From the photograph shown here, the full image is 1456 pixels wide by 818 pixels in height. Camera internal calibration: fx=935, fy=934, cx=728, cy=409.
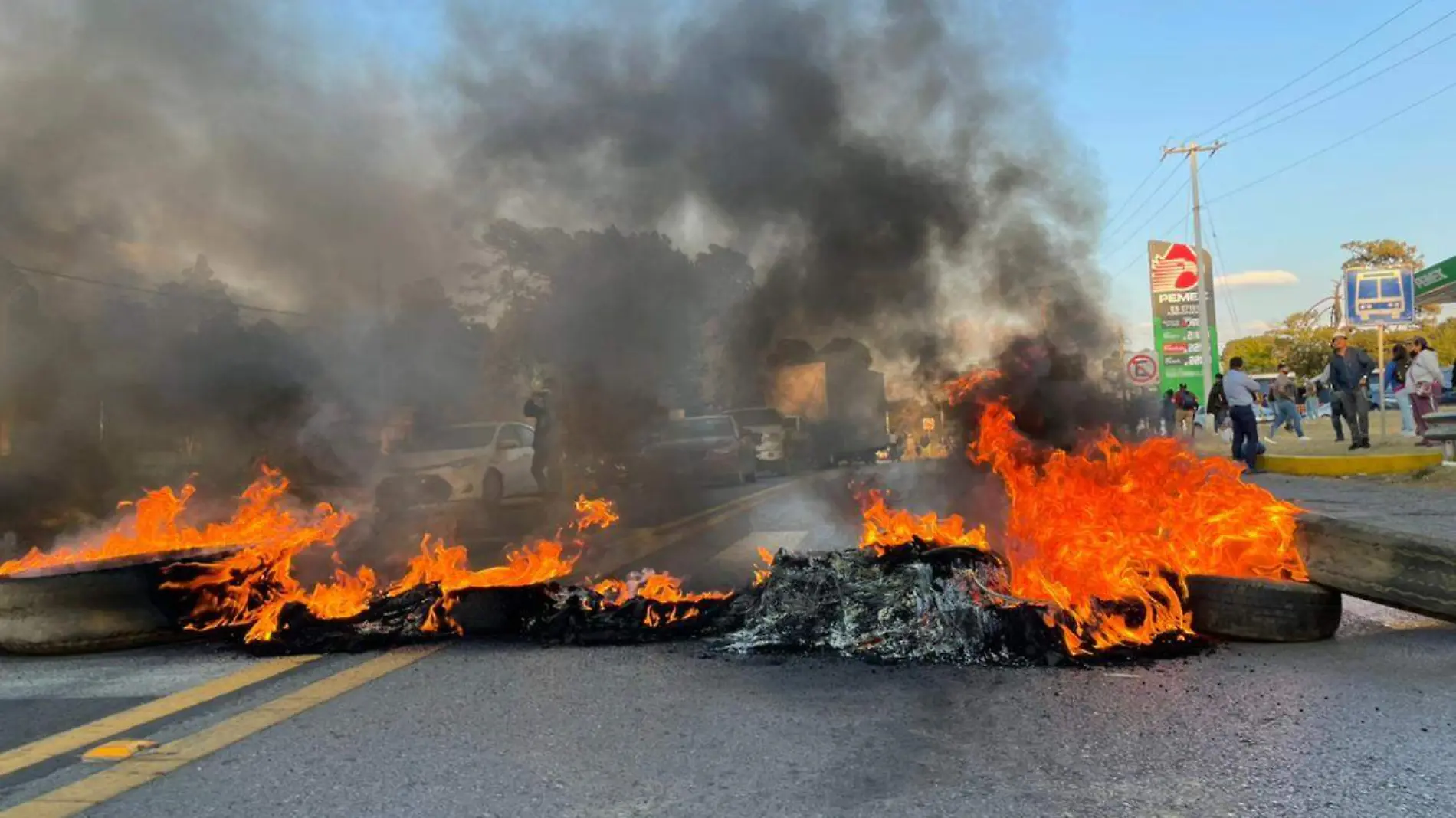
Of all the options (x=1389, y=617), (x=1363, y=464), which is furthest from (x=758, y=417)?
(x=1389, y=617)

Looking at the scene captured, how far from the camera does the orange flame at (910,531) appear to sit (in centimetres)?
511

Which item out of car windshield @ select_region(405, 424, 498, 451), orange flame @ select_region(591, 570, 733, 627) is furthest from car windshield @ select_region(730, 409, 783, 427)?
orange flame @ select_region(591, 570, 733, 627)

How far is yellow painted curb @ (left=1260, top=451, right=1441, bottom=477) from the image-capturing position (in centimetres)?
1210

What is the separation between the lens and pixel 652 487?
9312 mm

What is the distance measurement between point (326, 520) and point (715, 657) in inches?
133

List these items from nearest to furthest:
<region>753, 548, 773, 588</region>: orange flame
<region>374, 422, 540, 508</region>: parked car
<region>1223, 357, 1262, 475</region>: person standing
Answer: <region>753, 548, 773, 588</region>: orange flame < <region>374, 422, 540, 508</region>: parked car < <region>1223, 357, 1262, 475</region>: person standing

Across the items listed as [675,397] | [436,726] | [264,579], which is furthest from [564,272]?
[436,726]

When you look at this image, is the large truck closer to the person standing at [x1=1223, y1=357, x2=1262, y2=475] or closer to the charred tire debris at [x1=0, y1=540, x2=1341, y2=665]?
the person standing at [x1=1223, y1=357, x2=1262, y2=475]

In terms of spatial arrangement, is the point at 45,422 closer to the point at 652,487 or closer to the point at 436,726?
the point at 652,487

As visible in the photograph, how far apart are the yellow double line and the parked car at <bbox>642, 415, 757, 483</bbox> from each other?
4599 millimetres

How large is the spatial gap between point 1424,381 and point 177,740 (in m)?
16.5

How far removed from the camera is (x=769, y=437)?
17.2m

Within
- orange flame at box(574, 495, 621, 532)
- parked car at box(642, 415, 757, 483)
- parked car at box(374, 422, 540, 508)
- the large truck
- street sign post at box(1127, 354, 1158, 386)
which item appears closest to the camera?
parked car at box(374, 422, 540, 508)

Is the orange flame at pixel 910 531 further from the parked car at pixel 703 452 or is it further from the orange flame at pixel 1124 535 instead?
the parked car at pixel 703 452
